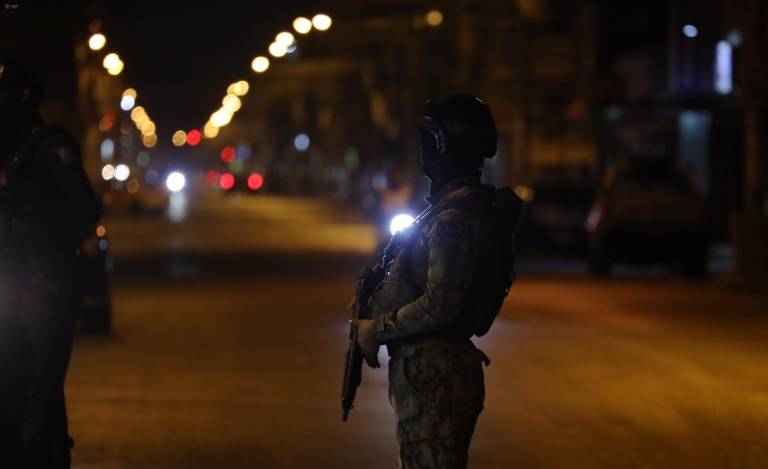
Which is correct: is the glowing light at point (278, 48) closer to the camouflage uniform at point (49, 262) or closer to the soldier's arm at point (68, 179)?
the camouflage uniform at point (49, 262)

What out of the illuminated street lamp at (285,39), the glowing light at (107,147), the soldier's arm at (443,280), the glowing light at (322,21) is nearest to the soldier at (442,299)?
the soldier's arm at (443,280)

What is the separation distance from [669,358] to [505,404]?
3.32m

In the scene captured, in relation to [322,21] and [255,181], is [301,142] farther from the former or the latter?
[322,21]

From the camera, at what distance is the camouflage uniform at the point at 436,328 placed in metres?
4.75

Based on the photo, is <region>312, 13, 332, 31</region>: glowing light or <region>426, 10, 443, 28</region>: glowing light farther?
<region>426, 10, 443, 28</region>: glowing light

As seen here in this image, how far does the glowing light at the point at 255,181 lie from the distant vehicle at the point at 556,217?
7042 centimetres

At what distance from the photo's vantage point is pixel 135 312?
1844 centimetres

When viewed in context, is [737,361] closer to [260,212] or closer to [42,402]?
[42,402]

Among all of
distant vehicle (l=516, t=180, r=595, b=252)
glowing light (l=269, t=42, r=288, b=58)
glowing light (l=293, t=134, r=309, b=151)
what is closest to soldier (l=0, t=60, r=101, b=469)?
distant vehicle (l=516, t=180, r=595, b=252)

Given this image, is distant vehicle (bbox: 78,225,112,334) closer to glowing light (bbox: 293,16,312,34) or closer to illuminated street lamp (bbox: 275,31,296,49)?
glowing light (bbox: 293,16,312,34)

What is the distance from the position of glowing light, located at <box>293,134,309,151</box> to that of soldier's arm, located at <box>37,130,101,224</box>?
9656 centimetres

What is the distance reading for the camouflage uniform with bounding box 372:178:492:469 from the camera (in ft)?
15.6

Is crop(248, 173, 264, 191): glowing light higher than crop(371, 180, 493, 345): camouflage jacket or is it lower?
lower

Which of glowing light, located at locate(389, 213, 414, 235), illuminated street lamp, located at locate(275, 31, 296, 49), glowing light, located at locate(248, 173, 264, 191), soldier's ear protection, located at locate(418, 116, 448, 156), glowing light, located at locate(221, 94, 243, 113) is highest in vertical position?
soldier's ear protection, located at locate(418, 116, 448, 156)
